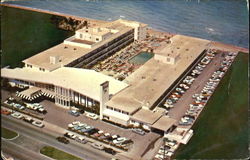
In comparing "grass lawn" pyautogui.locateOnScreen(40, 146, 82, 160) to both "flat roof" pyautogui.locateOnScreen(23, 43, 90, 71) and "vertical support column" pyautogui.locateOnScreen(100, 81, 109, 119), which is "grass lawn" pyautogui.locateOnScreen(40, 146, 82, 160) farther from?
"flat roof" pyautogui.locateOnScreen(23, 43, 90, 71)

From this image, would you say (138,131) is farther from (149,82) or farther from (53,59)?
(53,59)

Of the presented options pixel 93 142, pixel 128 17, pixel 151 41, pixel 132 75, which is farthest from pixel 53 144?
pixel 128 17

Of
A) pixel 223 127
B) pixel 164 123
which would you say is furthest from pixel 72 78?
pixel 223 127

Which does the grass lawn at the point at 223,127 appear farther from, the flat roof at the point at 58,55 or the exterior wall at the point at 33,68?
the exterior wall at the point at 33,68

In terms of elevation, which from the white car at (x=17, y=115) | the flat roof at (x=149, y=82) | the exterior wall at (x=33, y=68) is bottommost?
the white car at (x=17, y=115)

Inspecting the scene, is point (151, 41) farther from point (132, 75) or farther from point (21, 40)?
point (21, 40)

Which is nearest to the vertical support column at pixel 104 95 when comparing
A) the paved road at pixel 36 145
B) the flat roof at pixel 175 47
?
the paved road at pixel 36 145

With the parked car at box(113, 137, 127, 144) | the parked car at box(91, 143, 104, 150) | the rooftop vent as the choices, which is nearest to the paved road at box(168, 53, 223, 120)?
the parked car at box(113, 137, 127, 144)
